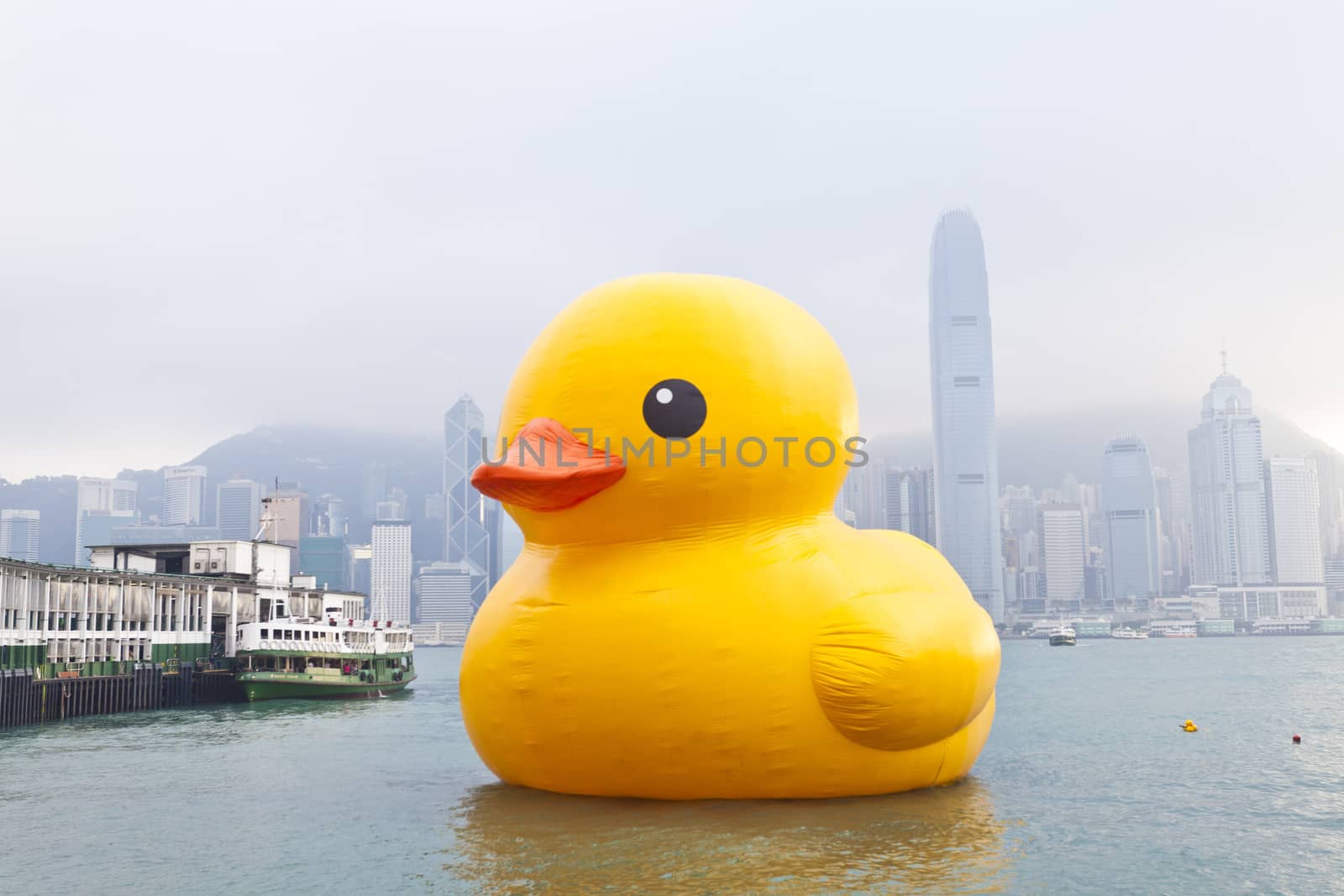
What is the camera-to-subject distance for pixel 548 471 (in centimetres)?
1121

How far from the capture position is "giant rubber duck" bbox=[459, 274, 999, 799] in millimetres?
11125

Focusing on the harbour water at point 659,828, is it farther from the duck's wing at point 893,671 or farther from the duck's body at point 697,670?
the duck's wing at point 893,671

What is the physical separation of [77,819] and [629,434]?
9.52m

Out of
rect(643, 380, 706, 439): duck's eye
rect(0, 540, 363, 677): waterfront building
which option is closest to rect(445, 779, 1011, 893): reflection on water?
rect(643, 380, 706, 439): duck's eye

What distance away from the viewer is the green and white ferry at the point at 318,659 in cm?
4381

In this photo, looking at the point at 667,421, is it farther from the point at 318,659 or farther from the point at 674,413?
the point at 318,659

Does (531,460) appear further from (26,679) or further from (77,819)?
(26,679)

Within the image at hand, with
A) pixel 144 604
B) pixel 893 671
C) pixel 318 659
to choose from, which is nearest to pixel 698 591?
pixel 893 671

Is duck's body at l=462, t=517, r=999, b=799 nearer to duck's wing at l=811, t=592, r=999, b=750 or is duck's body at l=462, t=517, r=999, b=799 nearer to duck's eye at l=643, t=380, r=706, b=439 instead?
duck's wing at l=811, t=592, r=999, b=750

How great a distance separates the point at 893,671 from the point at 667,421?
3364 millimetres

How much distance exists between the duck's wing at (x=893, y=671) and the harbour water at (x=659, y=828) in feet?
3.30

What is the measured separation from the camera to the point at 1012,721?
29.4m

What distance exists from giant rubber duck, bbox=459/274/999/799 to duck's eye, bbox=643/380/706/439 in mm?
19

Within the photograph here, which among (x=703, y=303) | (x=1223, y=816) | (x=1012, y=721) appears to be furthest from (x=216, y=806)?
(x=1012, y=721)
